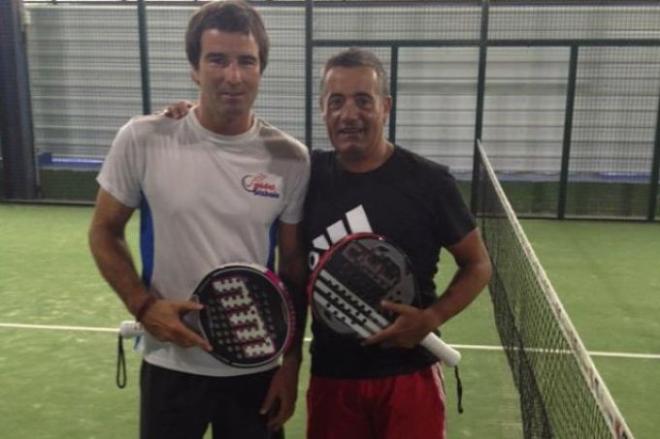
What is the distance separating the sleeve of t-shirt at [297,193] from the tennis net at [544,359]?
1027 mm

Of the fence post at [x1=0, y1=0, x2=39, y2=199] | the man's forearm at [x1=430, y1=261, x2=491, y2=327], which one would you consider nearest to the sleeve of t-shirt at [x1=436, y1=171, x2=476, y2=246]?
the man's forearm at [x1=430, y1=261, x2=491, y2=327]

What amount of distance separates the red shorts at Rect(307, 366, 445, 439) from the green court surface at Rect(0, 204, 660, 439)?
5.27ft

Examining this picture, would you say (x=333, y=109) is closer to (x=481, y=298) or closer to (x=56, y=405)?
(x=56, y=405)

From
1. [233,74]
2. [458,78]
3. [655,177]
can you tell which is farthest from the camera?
[458,78]

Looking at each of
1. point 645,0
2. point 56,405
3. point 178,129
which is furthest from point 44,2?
point 178,129

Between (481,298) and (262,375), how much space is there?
4151mm

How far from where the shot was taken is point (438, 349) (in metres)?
2.37

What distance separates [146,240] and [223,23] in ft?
2.34

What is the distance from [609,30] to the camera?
8.84 metres

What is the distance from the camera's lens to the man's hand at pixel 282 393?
2371mm

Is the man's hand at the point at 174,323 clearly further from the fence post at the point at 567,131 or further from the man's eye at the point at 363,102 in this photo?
the fence post at the point at 567,131

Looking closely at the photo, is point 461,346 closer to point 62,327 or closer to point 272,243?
point 62,327

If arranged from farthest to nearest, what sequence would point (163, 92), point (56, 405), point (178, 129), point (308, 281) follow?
point (163, 92) → point (56, 405) → point (308, 281) → point (178, 129)

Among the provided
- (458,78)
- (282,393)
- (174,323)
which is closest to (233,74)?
(174,323)
